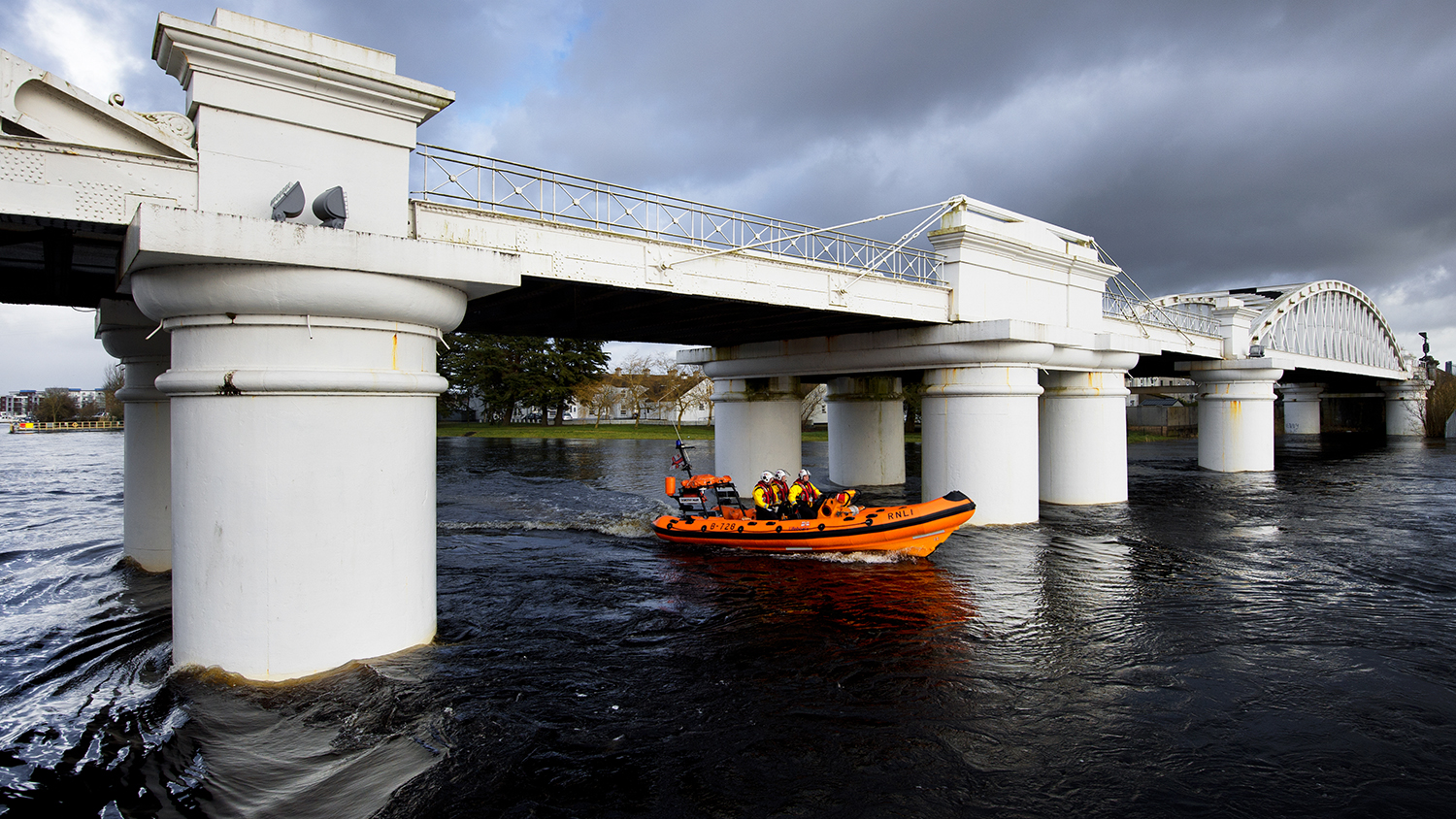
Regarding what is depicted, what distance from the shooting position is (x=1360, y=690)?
31.6 ft

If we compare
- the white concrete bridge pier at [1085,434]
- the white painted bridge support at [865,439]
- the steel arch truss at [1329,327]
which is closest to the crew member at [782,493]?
the white concrete bridge pier at [1085,434]

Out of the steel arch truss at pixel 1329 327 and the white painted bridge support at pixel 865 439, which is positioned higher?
the steel arch truss at pixel 1329 327

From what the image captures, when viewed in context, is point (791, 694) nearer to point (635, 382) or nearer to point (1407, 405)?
point (635, 382)

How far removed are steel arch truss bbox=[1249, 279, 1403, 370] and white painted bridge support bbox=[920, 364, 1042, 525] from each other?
80.6ft

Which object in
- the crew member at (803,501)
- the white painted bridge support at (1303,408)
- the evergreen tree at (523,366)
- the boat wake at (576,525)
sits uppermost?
the evergreen tree at (523,366)

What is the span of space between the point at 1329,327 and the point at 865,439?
40411 mm

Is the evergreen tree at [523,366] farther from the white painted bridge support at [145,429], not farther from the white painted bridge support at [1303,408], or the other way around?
the white painted bridge support at [1303,408]

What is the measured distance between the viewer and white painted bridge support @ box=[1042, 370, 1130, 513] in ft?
77.9

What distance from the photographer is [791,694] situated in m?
9.48

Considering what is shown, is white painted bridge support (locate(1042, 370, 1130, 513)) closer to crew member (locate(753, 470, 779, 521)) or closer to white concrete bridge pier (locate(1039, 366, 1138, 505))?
white concrete bridge pier (locate(1039, 366, 1138, 505))

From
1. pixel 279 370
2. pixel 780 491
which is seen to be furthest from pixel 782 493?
pixel 279 370

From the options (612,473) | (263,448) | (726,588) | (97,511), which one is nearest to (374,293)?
(263,448)

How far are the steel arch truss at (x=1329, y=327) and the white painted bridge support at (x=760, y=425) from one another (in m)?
25.4

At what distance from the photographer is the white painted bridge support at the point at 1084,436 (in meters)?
23.8
